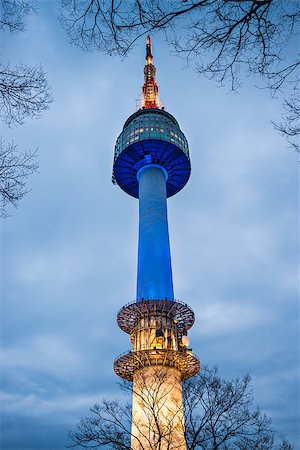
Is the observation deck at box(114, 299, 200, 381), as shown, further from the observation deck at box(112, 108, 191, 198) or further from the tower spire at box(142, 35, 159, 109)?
the tower spire at box(142, 35, 159, 109)

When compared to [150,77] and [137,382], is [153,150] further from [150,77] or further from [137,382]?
[137,382]

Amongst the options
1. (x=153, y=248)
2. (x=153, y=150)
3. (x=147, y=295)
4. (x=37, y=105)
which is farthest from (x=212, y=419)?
(x=153, y=150)

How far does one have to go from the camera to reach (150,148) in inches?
2480

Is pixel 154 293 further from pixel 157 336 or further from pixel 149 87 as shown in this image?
pixel 149 87

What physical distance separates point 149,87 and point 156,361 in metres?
55.9

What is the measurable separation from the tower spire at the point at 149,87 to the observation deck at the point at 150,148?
660 cm

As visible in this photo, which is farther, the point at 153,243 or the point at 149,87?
the point at 149,87

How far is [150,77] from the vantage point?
79.2 metres

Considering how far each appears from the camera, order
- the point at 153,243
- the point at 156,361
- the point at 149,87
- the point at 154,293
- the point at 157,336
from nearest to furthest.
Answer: the point at 156,361, the point at 157,336, the point at 154,293, the point at 153,243, the point at 149,87

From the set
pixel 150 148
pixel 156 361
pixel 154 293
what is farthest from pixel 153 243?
pixel 150 148

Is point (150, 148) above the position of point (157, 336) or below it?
above

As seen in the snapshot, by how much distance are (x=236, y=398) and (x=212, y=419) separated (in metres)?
1.64

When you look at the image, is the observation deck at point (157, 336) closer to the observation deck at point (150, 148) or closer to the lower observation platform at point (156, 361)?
the lower observation platform at point (156, 361)

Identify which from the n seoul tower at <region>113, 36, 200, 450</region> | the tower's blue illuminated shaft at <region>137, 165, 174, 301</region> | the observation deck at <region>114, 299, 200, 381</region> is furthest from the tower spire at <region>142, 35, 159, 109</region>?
the observation deck at <region>114, 299, 200, 381</region>
